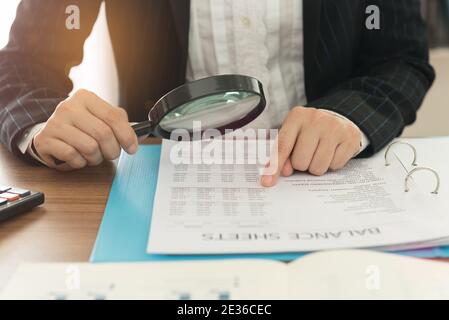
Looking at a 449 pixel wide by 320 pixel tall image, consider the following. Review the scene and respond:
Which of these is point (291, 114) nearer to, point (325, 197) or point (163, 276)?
point (325, 197)

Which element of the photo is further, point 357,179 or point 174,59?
point 174,59

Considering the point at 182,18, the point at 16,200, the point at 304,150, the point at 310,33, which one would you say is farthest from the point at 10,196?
the point at 310,33

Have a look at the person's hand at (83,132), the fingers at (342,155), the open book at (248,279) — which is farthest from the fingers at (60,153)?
A: the fingers at (342,155)

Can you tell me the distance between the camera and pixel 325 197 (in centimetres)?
71

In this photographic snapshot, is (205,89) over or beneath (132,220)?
over

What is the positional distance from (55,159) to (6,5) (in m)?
1.08

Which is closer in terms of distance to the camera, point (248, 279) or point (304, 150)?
point (248, 279)

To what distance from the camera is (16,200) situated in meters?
0.70

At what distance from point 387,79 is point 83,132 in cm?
58

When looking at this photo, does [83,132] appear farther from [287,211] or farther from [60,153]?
[287,211]

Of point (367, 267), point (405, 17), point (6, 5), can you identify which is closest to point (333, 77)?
point (405, 17)

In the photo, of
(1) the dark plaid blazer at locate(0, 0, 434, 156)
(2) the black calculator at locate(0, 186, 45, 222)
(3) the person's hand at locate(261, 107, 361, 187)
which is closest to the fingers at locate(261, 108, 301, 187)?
(3) the person's hand at locate(261, 107, 361, 187)

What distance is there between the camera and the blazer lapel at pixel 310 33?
1.08 m

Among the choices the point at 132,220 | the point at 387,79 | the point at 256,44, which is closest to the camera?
the point at 132,220
